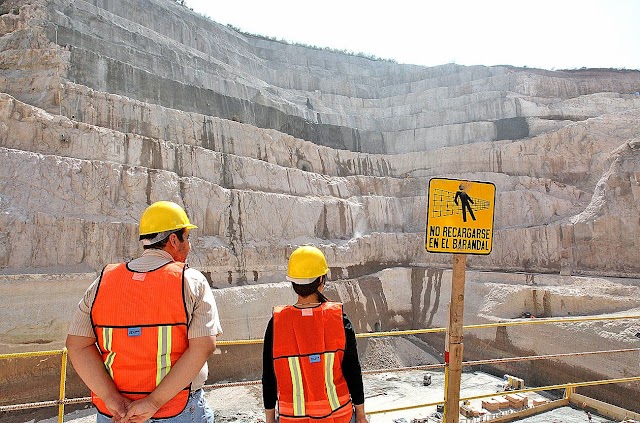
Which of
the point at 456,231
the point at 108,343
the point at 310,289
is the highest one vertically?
the point at 456,231

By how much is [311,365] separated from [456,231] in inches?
83.4

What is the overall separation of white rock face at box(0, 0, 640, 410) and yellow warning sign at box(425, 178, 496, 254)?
1268 centimetres

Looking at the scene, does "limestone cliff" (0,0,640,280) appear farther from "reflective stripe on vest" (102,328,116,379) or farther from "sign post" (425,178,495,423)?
"sign post" (425,178,495,423)

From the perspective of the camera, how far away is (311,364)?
2576mm

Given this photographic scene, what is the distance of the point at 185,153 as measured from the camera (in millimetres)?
18719

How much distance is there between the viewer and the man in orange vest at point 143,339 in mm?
2225

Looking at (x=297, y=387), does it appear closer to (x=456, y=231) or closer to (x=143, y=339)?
(x=143, y=339)

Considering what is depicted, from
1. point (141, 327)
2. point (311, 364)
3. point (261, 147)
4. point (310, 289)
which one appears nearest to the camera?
point (141, 327)

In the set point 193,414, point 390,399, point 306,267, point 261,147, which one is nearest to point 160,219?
point 306,267

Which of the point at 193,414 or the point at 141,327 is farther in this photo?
the point at 193,414

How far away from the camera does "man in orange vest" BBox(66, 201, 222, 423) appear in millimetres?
2225

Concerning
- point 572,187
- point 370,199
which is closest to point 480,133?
point 572,187

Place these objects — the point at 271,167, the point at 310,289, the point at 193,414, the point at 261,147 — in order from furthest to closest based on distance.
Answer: the point at 261,147 → the point at 271,167 → the point at 310,289 → the point at 193,414

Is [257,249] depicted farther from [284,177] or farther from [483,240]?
[483,240]
